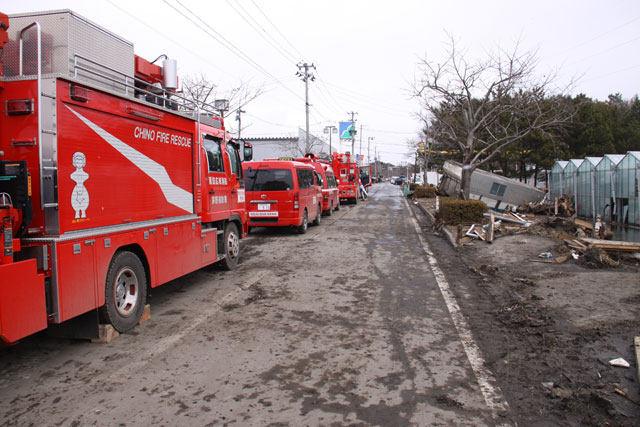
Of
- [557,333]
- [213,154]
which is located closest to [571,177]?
[557,333]

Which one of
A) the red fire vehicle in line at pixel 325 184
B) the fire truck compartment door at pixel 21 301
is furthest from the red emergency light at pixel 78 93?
the red fire vehicle in line at pixel 325 184

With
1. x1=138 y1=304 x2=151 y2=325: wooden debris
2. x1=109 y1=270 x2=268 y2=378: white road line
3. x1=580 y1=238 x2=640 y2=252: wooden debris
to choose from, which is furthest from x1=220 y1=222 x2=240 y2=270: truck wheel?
x1=580 y1=238 x2=640 y2=252: wooden debris

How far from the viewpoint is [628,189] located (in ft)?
54.7

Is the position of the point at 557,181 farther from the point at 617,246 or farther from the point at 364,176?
the point at 364,176

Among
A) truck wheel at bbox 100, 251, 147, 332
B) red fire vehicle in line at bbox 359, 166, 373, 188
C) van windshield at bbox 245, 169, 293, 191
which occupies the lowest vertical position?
truck wheel at bbox 100, 251, 147, 332

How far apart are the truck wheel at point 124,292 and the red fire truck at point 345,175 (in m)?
25.5

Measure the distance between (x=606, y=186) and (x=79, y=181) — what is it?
20201 millimetres

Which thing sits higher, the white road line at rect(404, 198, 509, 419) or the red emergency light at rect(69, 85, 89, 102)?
the red emergency light at rect(69, 85, 89, 102)

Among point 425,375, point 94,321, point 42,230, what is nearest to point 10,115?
point 42,230

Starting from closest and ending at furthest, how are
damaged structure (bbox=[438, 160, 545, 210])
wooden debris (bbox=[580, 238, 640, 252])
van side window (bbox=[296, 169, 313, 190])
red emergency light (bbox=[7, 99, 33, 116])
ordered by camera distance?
1. red emergency light (bbox=[7, 99, 33, 116])
2. wooden debris (bbox=[580, 238, 640, 252])
3. van side window (bbox=[296, 169, 313, 190])
4. damaged structure (bbox=[438, 160, 545, 210])

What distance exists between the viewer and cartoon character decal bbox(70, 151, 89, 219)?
14.5ft

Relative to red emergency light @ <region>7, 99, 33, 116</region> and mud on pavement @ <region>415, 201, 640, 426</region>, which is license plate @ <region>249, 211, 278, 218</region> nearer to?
mud on pavement @ <region>415, 201, 640, 426</region>

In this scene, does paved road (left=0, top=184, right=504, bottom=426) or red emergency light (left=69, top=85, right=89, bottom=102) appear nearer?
paved road (left=0, top=184, right=504, bottom=426)

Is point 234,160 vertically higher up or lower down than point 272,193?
higher up
